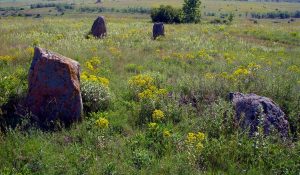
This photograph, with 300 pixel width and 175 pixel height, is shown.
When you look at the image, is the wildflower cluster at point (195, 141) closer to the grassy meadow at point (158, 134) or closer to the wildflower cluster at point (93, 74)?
the grassy meadow at point (158, 134)

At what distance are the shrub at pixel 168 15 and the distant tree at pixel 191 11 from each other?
2.07 meters

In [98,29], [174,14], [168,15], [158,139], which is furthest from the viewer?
[174,14]

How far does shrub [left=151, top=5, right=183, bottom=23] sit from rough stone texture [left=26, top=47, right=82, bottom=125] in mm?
35938

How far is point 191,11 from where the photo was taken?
46250 mm

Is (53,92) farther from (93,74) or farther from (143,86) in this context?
(93,74)

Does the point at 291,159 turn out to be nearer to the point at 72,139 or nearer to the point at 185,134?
the point at 185,134

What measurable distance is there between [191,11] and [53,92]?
41.0 meters

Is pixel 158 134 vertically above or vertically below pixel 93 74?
below

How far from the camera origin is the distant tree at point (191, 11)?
45.3 m

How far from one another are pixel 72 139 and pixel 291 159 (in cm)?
425

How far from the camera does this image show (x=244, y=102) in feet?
23.0

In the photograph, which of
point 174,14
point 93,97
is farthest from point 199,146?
point 174,14

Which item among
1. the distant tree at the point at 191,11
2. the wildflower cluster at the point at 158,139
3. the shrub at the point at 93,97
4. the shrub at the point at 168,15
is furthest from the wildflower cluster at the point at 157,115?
the distant tree at the point at 191,11

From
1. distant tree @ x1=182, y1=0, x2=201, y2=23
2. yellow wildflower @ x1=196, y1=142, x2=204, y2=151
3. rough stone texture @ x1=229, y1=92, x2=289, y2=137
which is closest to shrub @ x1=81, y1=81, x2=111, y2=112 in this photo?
yellow wildflower @ x1=196, y1=142, x2=204, y2=151
